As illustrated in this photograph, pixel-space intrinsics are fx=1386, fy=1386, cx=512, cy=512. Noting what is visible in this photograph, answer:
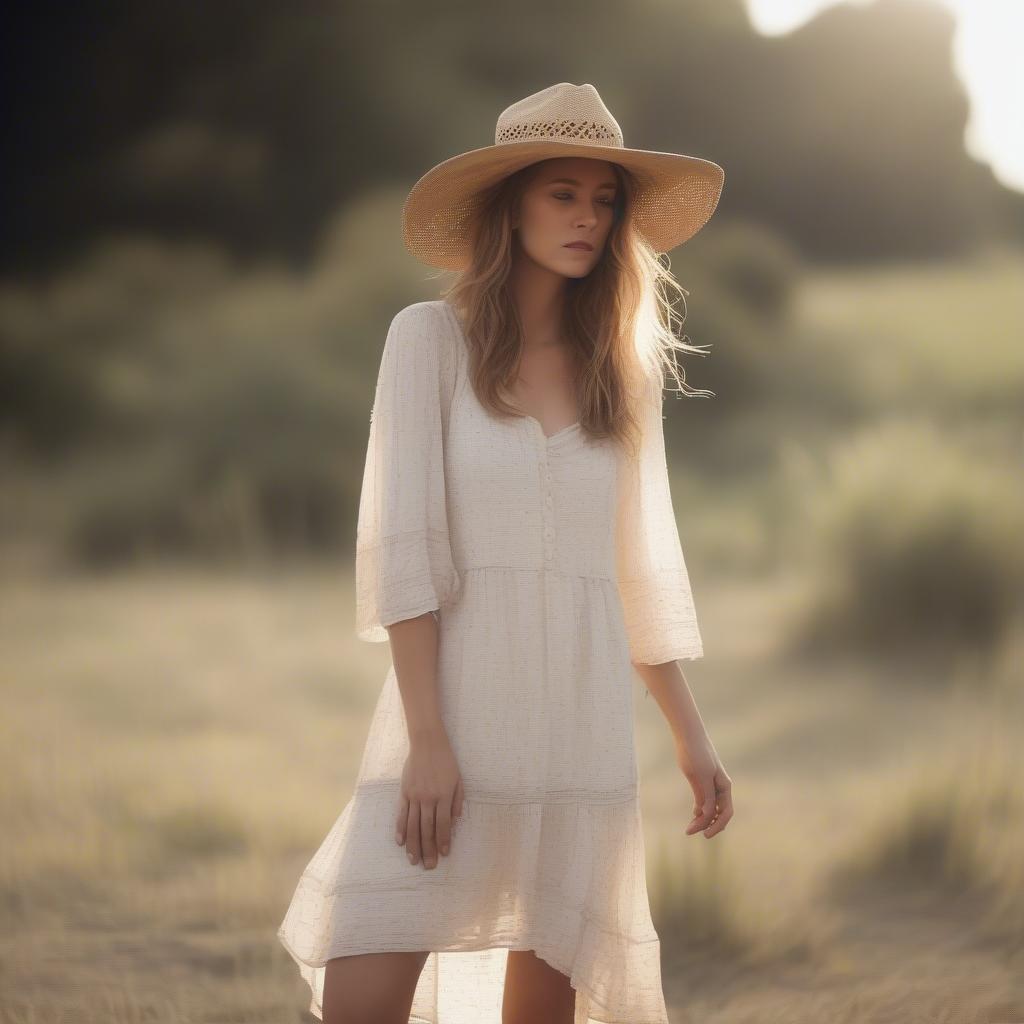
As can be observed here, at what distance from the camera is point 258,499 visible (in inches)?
182

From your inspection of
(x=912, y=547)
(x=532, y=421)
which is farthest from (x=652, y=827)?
(x=532, y=421)

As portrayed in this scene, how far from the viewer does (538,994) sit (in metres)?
1.91

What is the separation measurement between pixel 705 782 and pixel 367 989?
0.57 metres

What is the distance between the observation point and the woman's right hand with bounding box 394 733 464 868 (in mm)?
1712

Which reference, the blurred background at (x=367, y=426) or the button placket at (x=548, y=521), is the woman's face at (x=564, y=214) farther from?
the blurred background at (x=367, y=426)

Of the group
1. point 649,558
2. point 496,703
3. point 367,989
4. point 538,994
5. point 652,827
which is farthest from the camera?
point 652,827

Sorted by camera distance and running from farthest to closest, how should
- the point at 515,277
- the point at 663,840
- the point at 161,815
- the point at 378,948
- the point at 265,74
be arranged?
the point at 265,74
the point at 161,815
the point at 663,840
the point at 515,277
the point at 378,948

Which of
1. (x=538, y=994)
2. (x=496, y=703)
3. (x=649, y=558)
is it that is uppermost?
(x=649, y=558)

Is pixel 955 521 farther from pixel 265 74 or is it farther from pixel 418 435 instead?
pixel 418 435

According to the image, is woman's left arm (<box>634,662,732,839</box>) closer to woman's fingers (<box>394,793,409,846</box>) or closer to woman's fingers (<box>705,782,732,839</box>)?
woman's fingers (<box>705,782,732,839</box>)

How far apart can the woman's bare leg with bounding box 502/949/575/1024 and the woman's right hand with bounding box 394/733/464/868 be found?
282 millimetres

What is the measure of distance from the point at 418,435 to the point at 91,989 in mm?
2184

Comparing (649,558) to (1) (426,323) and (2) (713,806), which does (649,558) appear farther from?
(1) (426,323)

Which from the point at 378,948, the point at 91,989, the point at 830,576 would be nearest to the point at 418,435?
the point at 378,948
